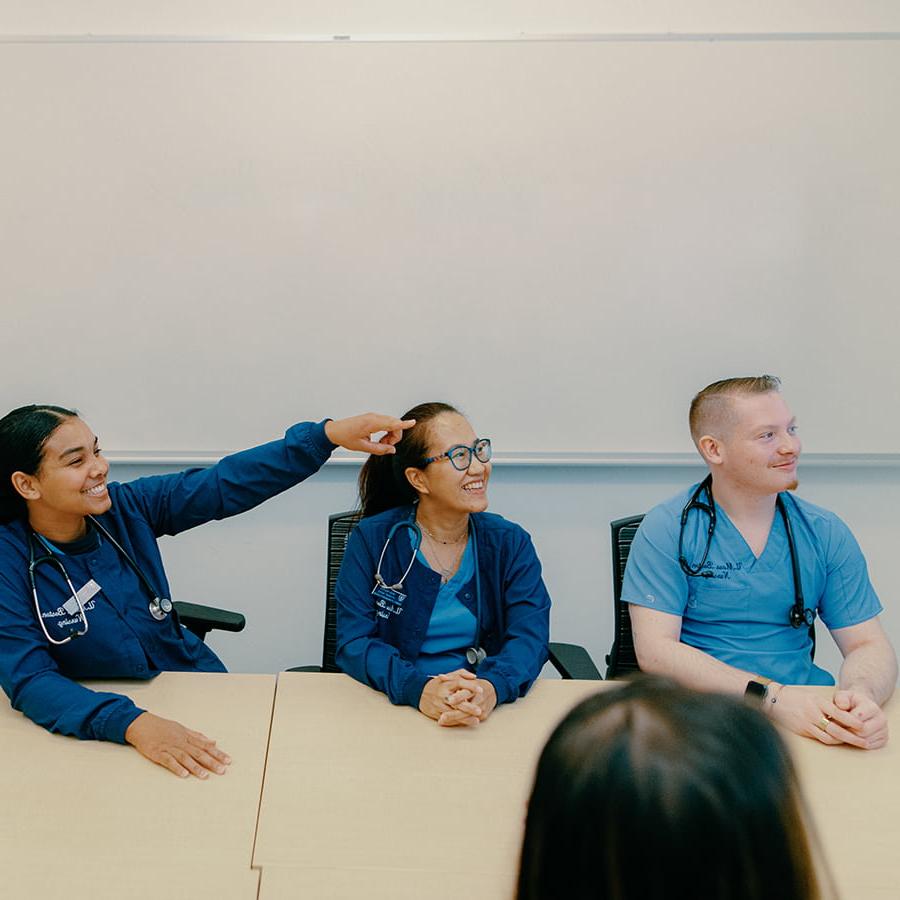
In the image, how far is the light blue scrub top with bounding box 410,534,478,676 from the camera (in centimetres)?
229

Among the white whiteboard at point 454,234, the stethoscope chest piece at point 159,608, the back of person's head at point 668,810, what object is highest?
the white whiteboard at point 454,234

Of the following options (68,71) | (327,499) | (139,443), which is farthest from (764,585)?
(68,71)

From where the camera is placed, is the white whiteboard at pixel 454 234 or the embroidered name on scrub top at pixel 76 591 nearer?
the embroidered name on scrub top at pixel 76 591

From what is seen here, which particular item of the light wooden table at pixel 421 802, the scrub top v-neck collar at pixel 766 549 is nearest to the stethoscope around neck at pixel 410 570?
the light wooden table at pixel 421 802

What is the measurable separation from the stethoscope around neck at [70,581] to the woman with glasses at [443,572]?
0.39m

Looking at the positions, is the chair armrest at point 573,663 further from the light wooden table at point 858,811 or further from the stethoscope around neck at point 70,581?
the stethoscope around neck at point 70,581

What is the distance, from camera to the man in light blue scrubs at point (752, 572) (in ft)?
7.25

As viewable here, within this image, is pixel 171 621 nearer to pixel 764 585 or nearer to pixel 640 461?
pixel 764 585

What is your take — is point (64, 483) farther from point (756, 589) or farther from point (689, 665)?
point (756, 589)

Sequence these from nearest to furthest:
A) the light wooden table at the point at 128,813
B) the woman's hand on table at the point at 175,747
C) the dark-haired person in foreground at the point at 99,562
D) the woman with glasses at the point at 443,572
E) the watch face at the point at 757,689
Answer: the light wooden table at the point at 128,813 → the woman's hand on table at the point at 175,747 → the dark-haired person in foreground at the point at 99,562 → the watch face at the point at 757,689 → the woman with glasses at the point at 443,572

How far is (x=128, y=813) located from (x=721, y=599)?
1300 millimetres

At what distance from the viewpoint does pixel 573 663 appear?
7.62 ft

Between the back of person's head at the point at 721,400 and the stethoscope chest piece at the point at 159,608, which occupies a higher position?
the back of person's head at the point at 721,400

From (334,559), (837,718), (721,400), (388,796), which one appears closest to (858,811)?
(837,718)
